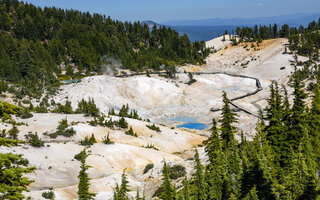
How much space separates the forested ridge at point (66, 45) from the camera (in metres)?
91.8

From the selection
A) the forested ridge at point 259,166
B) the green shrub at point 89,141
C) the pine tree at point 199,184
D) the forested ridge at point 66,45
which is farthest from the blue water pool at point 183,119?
the pine tree at point 199,184

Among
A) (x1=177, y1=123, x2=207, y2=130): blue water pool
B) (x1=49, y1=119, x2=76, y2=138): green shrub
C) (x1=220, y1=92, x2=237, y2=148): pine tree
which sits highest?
(x1=220, y1=92, x2=237, y2=148): pine tree

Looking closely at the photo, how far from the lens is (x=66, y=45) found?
127875mm

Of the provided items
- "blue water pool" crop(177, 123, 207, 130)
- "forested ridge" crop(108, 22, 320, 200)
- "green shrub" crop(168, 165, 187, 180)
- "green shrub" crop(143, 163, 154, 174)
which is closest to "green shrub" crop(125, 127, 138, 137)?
"green shrub" crop(143, 163, 154, 174)

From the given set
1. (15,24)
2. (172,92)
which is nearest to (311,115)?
(172,92)

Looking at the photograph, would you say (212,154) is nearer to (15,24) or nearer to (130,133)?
(130,133)

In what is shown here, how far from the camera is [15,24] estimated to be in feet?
429

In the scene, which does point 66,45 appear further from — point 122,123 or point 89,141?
point 89,141

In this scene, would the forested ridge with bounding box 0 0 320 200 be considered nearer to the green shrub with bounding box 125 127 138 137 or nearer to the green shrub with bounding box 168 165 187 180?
the green shrub with bounding box 125 127 138 137

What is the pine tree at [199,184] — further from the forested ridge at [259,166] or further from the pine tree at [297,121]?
the pine tree at [297,121]

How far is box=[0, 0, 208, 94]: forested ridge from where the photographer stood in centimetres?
9182

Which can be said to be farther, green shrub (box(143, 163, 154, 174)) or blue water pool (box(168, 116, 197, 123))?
blue water pool (box(168, 116, 197, 123))

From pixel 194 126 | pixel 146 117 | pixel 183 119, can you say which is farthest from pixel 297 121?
pixel 146 117

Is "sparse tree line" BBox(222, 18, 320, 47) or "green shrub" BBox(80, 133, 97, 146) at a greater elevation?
"sparse tree line" BBox(222, 18, 320, 47)
